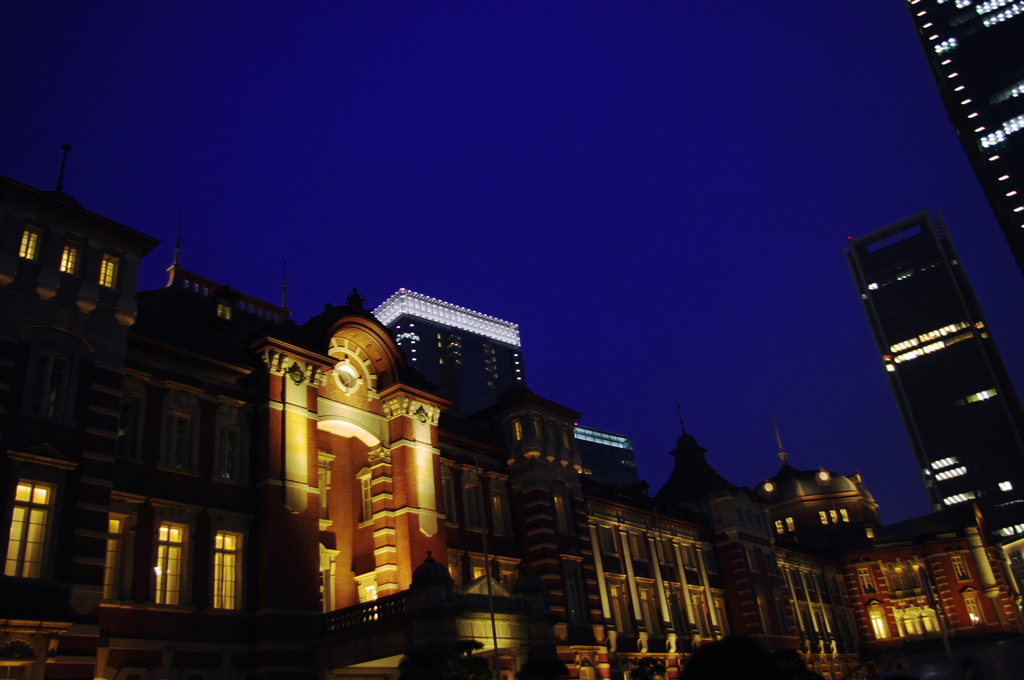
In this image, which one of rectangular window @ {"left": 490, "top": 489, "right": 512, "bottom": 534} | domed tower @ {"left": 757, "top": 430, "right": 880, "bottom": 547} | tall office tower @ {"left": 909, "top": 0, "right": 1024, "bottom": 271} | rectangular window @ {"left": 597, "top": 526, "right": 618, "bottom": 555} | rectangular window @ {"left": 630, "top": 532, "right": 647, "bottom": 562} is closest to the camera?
rectangular window @ {"left": 490, "top": 489, "right": 512, "bottom": 534}

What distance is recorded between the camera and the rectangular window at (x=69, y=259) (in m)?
23.8

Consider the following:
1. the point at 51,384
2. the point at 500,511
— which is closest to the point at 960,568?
the point at 500,511

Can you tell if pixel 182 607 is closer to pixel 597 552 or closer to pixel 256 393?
pixel 256 393

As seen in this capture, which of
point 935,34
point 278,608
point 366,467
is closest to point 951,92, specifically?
point 935,34

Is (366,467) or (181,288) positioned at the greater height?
(181,288)

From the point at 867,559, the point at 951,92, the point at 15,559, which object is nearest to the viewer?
the point at 15,559

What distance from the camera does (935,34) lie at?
133500 millimetres

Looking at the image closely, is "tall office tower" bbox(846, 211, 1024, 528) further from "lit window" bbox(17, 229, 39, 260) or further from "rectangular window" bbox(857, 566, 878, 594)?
"lit window" bbox(17, 229, 39, 260)

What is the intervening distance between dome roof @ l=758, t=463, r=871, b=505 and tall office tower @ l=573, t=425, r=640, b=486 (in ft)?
269

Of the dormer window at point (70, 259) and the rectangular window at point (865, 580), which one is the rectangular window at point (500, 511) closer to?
the dormer window at point (70, 259)

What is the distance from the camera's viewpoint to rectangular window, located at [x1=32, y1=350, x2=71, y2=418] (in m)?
21.8

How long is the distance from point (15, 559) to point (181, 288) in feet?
56.7

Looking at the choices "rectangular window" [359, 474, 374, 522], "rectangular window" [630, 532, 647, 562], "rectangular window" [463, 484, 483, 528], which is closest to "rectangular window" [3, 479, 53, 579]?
"rectangular window" [359, 474, 374, 522]

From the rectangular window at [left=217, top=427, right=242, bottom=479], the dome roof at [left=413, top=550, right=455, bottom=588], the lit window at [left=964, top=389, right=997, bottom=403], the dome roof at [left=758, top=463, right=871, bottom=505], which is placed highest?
the lit window at [left=964, top=389, right=997, bottom=403]
